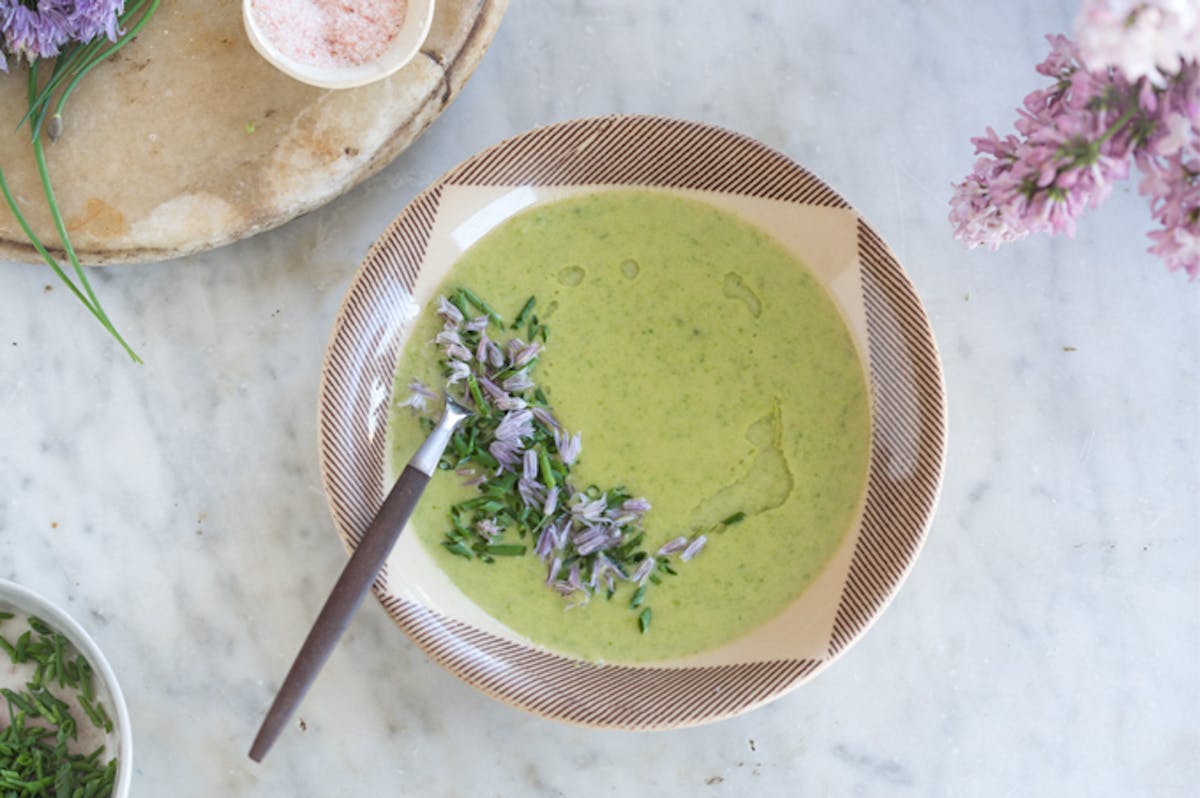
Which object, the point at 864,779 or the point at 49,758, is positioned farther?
the point at 864,779

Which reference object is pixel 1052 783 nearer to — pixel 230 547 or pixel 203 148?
pixel 230 547

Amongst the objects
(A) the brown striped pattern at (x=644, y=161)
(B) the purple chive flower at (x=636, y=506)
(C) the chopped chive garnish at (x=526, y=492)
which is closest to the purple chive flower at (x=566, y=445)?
(C) the chopped chive garnish at (x=526, y=492)

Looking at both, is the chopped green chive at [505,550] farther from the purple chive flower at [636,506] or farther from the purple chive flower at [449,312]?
the purple chive flower at [449,312]

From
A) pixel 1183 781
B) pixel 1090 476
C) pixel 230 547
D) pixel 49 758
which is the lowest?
pixel 49 758

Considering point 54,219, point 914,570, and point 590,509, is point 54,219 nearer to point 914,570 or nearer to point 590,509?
point 590,509

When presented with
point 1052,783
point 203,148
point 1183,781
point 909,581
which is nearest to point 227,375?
point 203,148

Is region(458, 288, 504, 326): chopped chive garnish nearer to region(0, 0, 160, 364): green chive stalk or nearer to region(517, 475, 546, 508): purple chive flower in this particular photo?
region(517, 475, 546, 508): purple chive flower
